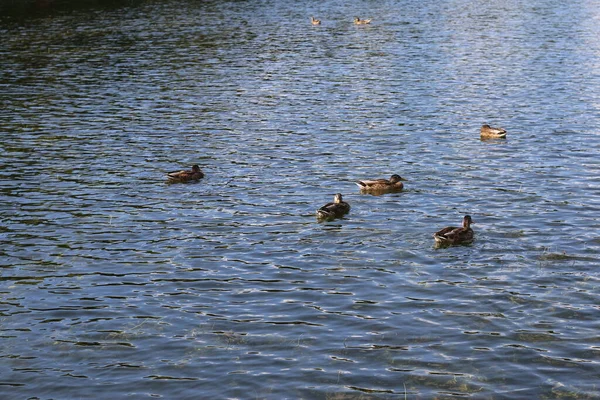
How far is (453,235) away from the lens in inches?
1057

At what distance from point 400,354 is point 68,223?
14.4 meters

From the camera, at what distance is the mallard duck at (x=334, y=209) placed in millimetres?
29953

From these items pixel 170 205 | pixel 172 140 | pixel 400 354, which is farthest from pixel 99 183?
pixel 400 354

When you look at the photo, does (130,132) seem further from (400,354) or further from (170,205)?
(400,354)

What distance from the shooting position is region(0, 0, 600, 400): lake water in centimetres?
1989

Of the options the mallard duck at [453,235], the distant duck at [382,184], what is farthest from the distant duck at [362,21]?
the mallard duck at [453,235]

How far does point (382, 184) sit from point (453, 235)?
269 inches

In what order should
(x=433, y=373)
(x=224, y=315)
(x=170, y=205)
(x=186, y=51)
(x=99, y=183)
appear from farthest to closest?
(x=186, y=51) → (x=99, y=183) → (x=170, y=205) → (x=224, y=315) → (x=433, y=373)

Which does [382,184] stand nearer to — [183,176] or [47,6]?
[183,176]

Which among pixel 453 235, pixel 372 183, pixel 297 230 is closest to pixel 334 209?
pixel 297 230

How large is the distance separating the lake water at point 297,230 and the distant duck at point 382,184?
Answer: 0.40 metres

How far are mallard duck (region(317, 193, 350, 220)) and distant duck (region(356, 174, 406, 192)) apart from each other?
2.59 m

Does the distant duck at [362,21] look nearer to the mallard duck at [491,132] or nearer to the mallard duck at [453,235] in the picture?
the mallard duck at [491,132]

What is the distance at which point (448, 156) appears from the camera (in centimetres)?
3916
